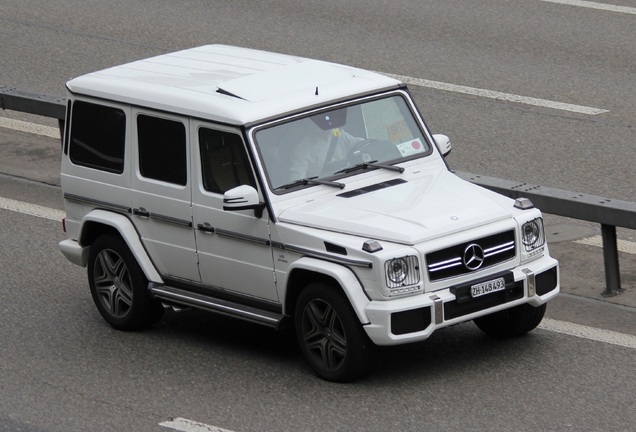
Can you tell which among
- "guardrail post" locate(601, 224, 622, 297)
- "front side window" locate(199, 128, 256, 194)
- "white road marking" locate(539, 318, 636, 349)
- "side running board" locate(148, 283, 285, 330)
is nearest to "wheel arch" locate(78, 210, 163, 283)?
"side running board" locate(148, 283, 285, 330)

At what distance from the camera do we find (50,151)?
14.4 m

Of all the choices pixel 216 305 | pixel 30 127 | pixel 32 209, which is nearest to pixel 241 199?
pixel 216 305

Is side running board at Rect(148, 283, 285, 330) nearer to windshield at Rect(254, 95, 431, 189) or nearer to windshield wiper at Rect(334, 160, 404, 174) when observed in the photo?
windshield at Rect(254, 95, 431, 189)

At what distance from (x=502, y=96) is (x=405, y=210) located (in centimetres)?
666

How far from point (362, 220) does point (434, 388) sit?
1.10 metres

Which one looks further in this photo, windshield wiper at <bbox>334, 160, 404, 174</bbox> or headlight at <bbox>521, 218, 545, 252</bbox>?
windshield wiper at <bbox>334, 160, 404, 174</bbox>

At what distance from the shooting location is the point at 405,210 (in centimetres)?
888

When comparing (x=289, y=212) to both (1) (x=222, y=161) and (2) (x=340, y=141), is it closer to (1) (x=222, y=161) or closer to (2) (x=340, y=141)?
(1) (x=222, y=161)

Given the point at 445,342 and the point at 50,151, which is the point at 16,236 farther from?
the point at 445,342

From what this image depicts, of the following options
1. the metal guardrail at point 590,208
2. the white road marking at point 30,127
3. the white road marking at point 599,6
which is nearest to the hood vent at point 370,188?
the metal guardrail at point 590,208

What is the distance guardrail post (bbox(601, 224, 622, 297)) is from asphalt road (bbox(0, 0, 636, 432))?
0.11 m

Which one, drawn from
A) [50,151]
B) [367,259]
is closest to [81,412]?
[367,259]

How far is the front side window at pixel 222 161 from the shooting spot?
9188 millimetres

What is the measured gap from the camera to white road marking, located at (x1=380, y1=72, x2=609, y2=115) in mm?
14789
